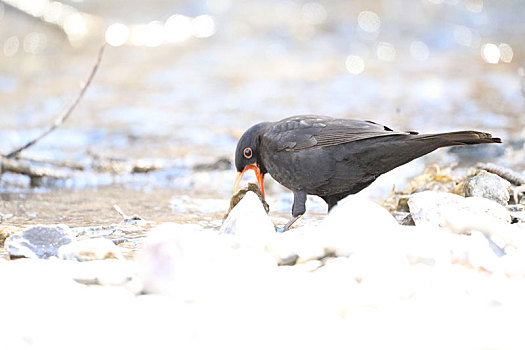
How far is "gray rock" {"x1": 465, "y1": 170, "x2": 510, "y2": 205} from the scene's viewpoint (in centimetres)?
409

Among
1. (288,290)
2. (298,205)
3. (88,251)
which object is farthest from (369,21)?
(288,290)

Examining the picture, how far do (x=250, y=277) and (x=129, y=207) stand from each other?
2547 millimetres

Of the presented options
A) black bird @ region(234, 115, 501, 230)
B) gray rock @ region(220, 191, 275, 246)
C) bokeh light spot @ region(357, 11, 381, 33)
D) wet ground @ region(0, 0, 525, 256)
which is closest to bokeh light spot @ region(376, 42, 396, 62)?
wet ground @ region(0, 0, 525, 256)

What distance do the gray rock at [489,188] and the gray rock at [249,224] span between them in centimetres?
141

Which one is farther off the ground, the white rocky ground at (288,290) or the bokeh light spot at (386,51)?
the bokeh light spot at (386,51)

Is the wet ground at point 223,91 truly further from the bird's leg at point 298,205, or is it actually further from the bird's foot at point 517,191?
the bird's foot at point 517,191

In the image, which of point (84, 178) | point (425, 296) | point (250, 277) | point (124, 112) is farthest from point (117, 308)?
point (124, 112)

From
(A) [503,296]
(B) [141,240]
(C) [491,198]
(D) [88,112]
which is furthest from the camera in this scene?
(D) [88,112]

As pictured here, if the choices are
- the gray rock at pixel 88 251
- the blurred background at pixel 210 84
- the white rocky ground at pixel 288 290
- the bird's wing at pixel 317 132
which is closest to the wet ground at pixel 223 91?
the blurred background at pixel 210 84

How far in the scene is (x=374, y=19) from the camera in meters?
16.5

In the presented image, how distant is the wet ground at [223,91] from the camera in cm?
576

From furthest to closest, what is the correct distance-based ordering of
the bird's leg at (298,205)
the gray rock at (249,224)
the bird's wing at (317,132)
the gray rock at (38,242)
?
the bird's leg at (298,205)
the bird's wing at (317,132)
the gray rock at (38,242)
the gray rock at (249,224)

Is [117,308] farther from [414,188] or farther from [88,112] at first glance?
[88,112]

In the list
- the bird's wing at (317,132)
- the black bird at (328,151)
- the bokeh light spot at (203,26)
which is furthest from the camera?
the bokeh light spot at (203,26)
